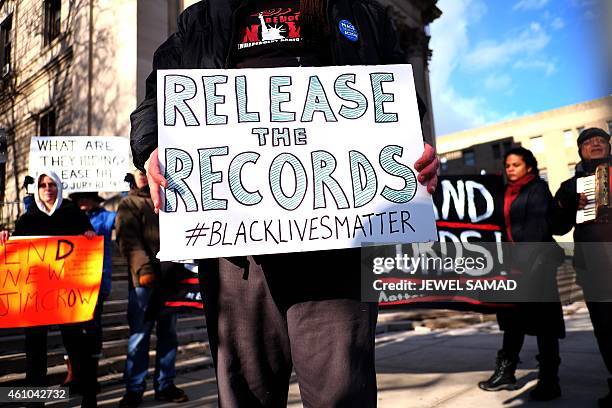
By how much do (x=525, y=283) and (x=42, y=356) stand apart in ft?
13.0

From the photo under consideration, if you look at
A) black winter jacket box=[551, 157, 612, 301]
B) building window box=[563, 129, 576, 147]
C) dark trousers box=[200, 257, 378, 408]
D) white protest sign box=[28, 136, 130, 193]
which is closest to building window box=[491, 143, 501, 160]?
building window box=[563, 129, 576, 147]

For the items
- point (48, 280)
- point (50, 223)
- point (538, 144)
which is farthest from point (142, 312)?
point (538, 144)

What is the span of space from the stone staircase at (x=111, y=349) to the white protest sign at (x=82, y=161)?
1.64 meters

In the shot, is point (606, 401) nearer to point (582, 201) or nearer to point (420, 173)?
point (582, 201)

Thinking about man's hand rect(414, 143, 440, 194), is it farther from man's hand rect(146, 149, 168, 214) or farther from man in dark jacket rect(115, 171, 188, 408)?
A: man in dark jacket rect(115, 171, 188, 408)

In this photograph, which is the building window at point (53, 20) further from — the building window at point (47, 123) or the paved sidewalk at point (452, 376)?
the paved sidewalk at point (452, 376)

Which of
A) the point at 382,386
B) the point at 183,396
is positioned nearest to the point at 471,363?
the point at 382,386

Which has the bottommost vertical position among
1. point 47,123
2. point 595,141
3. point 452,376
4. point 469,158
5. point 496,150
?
point 452,376

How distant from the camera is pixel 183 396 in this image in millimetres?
3916

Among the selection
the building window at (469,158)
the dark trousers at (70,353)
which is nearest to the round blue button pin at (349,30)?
the dark trousers at (70,353)

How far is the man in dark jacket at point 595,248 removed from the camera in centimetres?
322

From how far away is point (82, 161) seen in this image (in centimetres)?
697

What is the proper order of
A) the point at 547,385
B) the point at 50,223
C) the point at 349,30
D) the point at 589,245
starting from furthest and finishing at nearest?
1. the point at 50,223
2. the point at 547,385
3. the point at 589,245
4. the point at 349,30

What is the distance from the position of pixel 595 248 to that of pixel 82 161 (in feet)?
21.8
